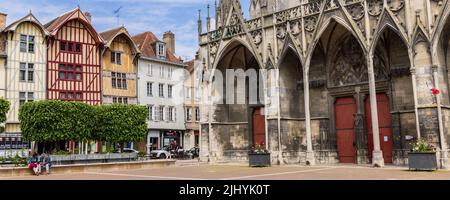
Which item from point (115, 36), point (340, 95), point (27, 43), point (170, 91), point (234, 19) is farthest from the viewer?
point (170, 91)

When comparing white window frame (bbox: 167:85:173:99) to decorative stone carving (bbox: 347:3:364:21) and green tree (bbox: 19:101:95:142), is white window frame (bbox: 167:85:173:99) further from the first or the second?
decorative stone carving (bbox: 347:3:364:21)

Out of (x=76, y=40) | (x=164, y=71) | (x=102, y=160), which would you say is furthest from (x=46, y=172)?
(x=164, y=71)

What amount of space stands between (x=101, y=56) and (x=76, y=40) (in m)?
2.21

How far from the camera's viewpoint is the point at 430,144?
15312mm

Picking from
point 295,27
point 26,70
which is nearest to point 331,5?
point 295,27

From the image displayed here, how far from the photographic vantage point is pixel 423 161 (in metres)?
14.0

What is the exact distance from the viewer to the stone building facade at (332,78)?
15922 millimetres

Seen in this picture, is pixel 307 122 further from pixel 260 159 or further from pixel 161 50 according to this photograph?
pixel 161 50

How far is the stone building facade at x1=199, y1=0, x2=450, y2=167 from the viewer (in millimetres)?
15922

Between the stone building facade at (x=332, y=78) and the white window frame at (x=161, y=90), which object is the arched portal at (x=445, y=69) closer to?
A: the stone building facade at (x=332, y=78)

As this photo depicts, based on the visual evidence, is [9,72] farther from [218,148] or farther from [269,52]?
[269,52]

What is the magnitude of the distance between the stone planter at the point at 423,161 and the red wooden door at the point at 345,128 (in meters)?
5.34

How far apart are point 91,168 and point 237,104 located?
9.02 meters

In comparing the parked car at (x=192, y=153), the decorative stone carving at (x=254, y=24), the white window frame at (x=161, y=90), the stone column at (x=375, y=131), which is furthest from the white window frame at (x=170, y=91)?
the stone column at (x=375, y=131)
